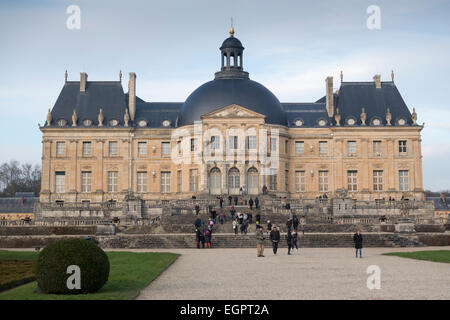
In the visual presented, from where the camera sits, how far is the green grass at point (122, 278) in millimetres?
14044

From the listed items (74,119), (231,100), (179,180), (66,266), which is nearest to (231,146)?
(231,100)

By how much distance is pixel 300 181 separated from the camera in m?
62.1

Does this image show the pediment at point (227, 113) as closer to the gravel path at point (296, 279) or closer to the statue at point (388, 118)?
the statue at point (388, 118)

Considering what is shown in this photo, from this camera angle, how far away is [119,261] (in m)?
23.6

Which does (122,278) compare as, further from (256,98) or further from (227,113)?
(256,98)

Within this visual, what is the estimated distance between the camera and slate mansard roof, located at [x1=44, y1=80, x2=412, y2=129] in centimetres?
6219

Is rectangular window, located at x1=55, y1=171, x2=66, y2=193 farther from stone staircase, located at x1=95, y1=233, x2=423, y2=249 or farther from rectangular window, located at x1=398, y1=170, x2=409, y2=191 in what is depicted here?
rectangular window, located at x1=398, y1=170, x2=409, y2=191

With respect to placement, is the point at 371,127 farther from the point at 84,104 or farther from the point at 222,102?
the point at 84,104

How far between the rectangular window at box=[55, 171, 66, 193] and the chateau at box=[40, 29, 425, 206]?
0.10 meters

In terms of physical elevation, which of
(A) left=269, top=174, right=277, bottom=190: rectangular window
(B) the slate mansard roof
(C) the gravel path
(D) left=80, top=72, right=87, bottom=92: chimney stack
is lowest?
(C) the gravel path

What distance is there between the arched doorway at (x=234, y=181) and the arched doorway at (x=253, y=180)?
973mm

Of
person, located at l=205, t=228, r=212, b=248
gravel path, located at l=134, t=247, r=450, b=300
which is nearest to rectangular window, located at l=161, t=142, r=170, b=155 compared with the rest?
person, located at l=205, t=228, r=212, b=248

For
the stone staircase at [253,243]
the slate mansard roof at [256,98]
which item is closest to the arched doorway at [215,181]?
the slate mansard roof at [256,98]

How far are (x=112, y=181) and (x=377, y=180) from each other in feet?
84.9
